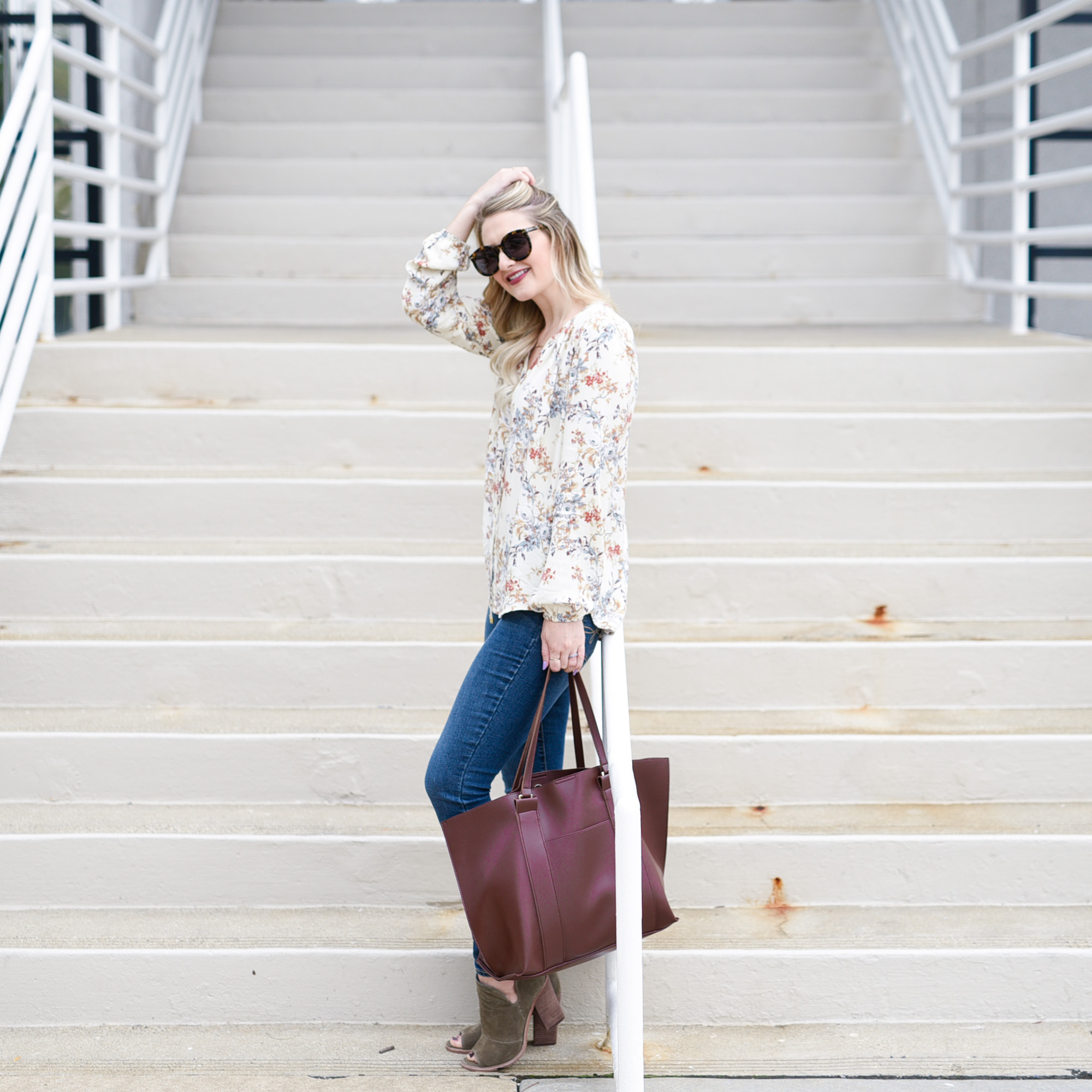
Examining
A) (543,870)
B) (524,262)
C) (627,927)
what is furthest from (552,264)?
(627,927)

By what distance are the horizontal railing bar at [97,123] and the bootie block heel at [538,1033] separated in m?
2.94

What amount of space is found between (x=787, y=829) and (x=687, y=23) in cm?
466

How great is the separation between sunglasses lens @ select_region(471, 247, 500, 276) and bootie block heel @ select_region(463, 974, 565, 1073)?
4.16 feet

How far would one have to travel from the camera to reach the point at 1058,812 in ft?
8.47

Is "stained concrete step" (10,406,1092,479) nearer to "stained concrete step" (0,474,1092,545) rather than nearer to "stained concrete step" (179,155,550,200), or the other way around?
"stained concrete step" (0,474,1092,545)

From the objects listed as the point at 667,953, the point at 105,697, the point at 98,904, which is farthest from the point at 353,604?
the point at 667,953

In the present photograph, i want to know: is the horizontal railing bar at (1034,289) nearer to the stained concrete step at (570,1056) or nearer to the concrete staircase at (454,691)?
the concrete staircase at (454,691)

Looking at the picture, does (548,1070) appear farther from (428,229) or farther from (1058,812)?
(428,229)

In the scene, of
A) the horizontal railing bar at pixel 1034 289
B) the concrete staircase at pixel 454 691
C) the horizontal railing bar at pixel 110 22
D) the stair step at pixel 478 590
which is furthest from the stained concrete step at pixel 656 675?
the horizontal railing bar at pixel 110 22

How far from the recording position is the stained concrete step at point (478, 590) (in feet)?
9.58

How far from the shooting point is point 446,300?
2.24m

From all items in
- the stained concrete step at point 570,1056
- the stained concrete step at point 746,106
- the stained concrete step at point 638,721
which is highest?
the stained concrete step at point 746,106

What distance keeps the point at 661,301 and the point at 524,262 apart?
9.02ft

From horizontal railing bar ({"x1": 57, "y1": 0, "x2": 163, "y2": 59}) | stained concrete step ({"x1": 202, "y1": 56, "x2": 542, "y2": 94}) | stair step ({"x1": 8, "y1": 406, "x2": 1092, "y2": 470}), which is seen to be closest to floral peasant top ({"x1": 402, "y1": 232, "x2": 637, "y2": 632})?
stair step ({"x1": 8, "y1": 406, "x2": 1092, "y2": 470})
